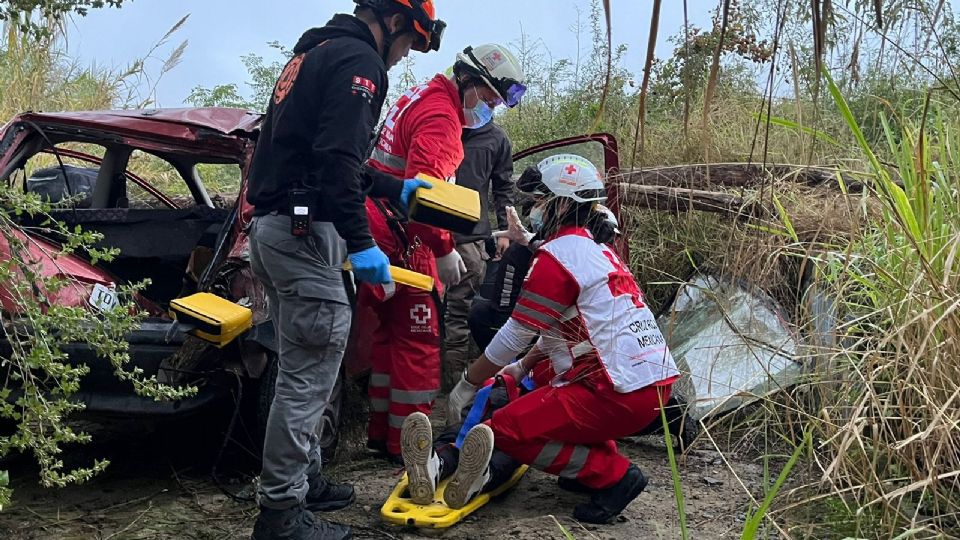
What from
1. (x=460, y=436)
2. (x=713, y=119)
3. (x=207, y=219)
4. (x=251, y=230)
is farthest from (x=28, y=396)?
(x=713, y=119)

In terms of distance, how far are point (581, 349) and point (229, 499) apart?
5.07ft

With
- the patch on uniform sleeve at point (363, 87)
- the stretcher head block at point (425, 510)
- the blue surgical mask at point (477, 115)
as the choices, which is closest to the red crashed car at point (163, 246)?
the blue surgical mask at point (477, 115)

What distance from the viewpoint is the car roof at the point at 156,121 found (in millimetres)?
4180

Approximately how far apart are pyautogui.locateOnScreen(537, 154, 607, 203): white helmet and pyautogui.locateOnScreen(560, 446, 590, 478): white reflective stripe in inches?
39.0

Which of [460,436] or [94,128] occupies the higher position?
[94,128]

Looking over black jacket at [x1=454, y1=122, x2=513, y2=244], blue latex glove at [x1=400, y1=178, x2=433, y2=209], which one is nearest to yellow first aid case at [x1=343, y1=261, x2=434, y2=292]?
blue latex glove at [x1=400, y1=178, x2=433, y2=209]

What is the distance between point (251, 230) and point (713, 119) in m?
4.58

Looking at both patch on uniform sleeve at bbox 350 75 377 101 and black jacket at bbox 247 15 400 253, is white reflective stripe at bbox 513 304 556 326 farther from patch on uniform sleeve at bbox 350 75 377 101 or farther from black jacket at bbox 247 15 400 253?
patch on uniform sleeve at bbox 350 75 377 101

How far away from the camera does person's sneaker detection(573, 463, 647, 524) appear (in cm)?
365

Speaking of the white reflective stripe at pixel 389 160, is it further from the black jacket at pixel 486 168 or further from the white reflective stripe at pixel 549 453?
the white reflective stripe at pixel 549 453

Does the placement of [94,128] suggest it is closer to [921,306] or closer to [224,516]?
[224,516]

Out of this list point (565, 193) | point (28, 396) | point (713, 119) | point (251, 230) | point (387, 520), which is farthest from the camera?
point (713, 119)

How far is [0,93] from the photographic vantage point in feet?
29.6

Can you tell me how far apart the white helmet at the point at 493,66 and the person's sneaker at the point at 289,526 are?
238cm
